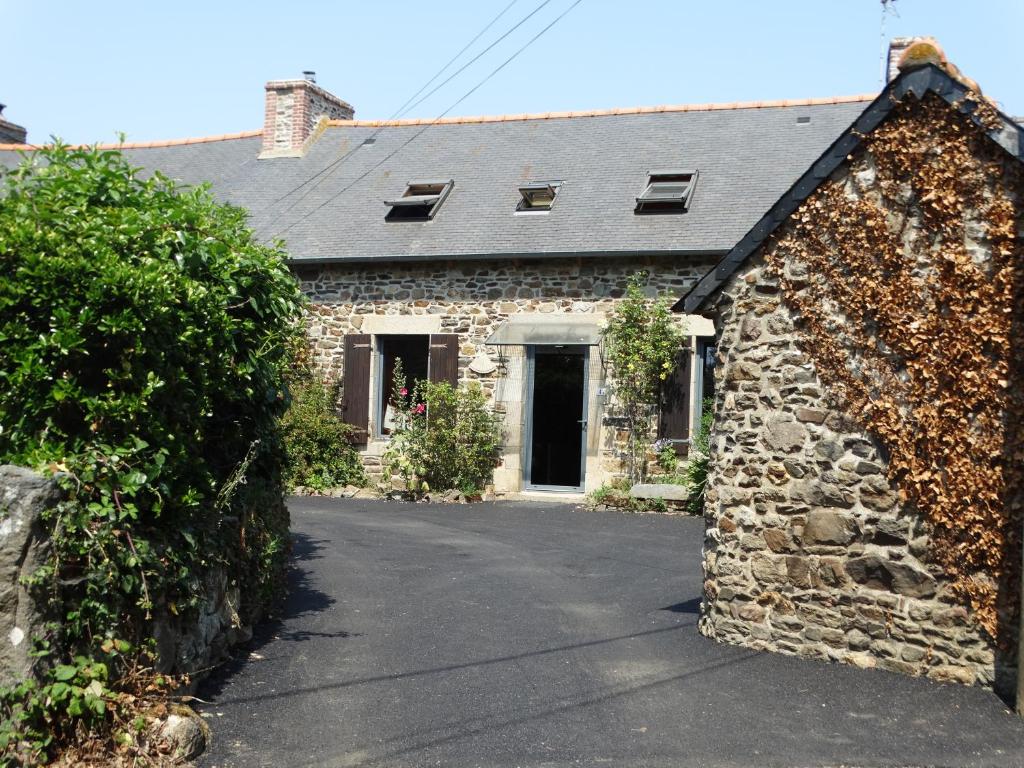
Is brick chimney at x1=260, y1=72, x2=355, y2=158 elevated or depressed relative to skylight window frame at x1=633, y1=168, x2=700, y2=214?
elevated

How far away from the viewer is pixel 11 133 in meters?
22.4

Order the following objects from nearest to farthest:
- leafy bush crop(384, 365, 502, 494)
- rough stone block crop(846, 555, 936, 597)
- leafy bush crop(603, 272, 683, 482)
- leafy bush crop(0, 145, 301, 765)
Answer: leafy bush crop(0, 145, 301, 765) < rough stone block crop(846, 555, 936, 597) < leafy bush crop(603, 272, 683, 482) < leafy bush crop(384, 365, 502, 494)

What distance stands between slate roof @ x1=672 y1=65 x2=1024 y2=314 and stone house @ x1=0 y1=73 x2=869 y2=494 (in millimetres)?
6640

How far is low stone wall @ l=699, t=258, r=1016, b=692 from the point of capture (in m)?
6.04

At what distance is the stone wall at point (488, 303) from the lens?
13.8 metres

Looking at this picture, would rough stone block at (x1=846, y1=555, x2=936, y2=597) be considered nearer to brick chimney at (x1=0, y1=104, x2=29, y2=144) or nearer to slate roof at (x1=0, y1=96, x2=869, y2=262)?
slate roof at (x1=0, y1=96, x2=869, y2=262)

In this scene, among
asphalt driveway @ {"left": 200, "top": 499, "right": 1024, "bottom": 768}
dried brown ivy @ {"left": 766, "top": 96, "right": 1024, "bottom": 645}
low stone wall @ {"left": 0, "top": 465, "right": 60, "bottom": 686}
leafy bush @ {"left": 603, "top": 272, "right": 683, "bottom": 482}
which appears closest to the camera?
low stone wall @ {"left": 0, "top": 465, "right": 60, "bottom": 686}

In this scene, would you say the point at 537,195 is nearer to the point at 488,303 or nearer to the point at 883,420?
the point at 488,303

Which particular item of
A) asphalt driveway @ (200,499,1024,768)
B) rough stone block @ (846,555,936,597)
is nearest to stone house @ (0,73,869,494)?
asphalt driveway @ (200,499,1024,768)

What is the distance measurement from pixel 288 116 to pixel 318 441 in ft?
22.6

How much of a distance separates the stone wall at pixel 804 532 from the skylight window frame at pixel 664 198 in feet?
25.6

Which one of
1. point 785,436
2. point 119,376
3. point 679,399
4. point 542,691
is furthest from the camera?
point 679,399

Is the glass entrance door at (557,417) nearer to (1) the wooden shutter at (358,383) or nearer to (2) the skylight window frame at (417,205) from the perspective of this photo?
(1) the wooden shutter at (358,383)

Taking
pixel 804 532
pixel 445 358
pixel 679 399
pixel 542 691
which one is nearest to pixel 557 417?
pixel 445 358
